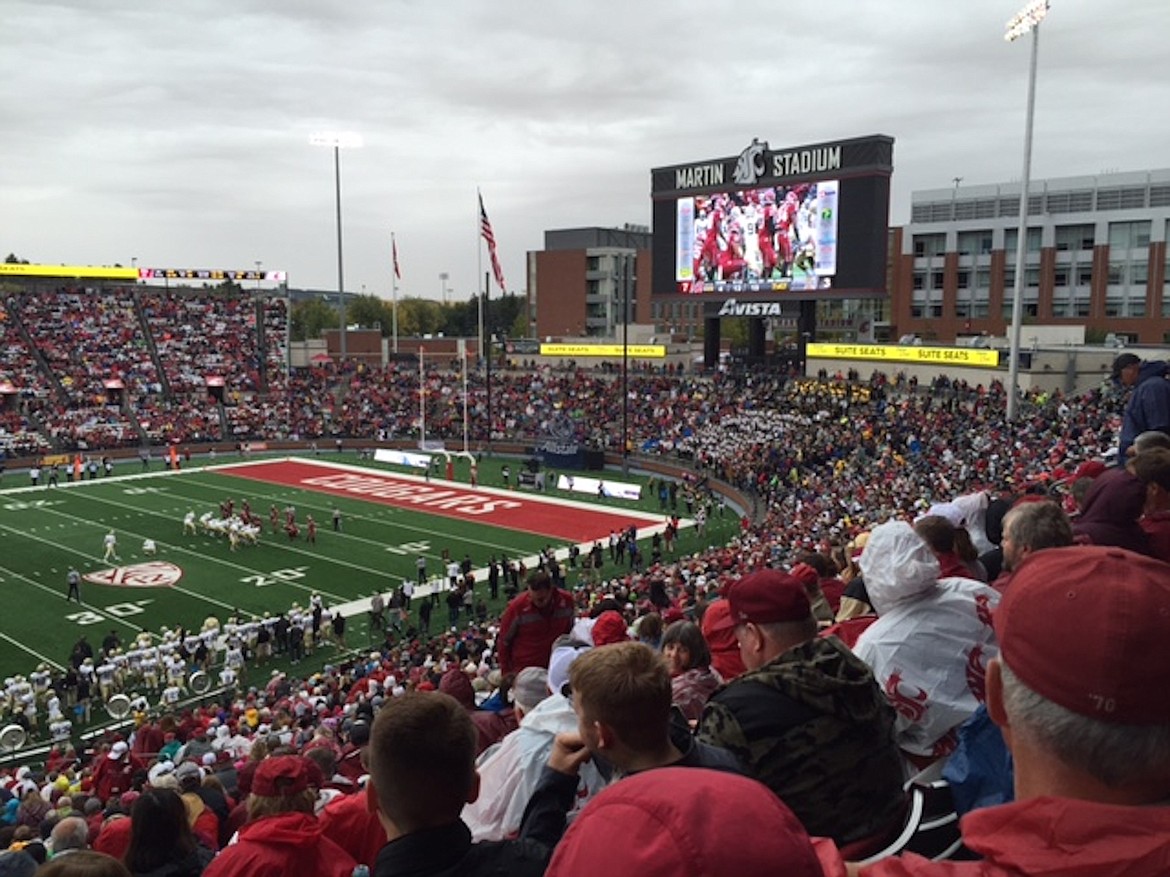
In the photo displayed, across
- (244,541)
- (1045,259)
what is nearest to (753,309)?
(244,541)

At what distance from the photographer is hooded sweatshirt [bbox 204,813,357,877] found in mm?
3533

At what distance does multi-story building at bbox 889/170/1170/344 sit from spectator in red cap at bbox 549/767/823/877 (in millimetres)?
73525

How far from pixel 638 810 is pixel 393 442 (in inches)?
2143

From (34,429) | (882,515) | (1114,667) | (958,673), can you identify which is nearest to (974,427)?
(882,515)

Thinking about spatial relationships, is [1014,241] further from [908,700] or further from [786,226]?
[908,700]

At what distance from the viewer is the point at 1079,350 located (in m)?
42.1

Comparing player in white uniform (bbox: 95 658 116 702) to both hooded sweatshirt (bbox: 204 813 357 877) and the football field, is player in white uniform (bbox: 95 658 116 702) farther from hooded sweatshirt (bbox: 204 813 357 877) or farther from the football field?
hooded sweatshirt (bbox: 204 813 357 877)

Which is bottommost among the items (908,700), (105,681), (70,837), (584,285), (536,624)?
(105,681)

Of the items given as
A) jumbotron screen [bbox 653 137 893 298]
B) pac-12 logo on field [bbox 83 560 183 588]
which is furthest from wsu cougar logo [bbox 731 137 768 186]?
pac-12 logo on field [bbox 83 560 183 588]

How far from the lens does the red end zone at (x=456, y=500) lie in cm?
3444

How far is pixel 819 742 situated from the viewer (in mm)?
3061

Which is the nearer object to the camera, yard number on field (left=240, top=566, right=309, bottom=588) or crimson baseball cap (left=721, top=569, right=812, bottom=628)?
crimson baseball cap (left=721, top=569, right=812, bottom=628)

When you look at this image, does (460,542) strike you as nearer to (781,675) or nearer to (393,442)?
(393,442)

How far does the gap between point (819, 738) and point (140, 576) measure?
1075 inches
